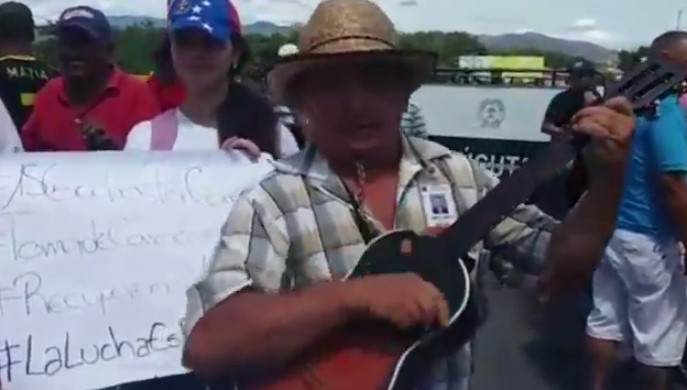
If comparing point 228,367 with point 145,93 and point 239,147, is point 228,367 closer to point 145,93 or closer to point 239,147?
point 239,147

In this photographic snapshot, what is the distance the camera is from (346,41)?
188 cm

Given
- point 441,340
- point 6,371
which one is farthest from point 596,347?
point 441,340

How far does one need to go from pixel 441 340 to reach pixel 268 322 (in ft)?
0.92

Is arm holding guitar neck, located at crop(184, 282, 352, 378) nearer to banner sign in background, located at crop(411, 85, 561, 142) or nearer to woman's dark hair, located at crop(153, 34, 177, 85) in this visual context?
woman's dark hair, located at crop(153, 34, 177, 85)

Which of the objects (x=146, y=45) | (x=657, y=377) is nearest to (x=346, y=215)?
(x=146, y=45)

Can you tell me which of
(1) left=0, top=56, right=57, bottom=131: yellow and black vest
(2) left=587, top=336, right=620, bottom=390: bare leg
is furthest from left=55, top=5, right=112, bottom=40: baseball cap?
(2) left=587, top=336, right=620, bottom=390: bare leg

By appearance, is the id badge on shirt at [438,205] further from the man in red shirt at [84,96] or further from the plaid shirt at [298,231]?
the man in red shirt at [84,96]

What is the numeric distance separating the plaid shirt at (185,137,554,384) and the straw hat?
15 centimetres

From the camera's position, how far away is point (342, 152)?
1909 mm

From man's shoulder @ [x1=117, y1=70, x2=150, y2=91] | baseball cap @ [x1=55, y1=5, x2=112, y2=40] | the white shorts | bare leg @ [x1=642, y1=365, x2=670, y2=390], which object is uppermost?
baseball cap @ [x1=55, y1=5, x2=112, y2=40]

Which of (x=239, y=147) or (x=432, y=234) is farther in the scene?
(x=239, y=147)

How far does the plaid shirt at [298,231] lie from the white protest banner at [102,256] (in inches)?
38.5

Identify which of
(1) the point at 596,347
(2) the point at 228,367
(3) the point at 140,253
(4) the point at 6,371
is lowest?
(1) the point at 596,347

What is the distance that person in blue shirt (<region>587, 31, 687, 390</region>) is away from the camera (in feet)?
13.8
